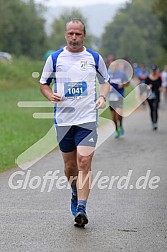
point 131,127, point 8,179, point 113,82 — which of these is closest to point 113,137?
point 113,82

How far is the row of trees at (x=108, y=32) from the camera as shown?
75.1m

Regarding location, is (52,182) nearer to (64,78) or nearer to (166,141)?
(64,78)

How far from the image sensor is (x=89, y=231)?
8039 mm

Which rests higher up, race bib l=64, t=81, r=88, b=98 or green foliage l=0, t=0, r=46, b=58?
race bib l=64, t=81, r=88, b=98

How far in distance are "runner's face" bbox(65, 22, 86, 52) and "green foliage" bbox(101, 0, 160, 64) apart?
121 metres

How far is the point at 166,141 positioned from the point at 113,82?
2030 mm

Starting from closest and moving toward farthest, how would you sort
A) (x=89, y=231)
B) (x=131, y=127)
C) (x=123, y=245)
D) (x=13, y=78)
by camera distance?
1. (x=123, y=245)
2. (x=89, y=231)
3. (x=131, y=127)
4. (x=13, y=78)

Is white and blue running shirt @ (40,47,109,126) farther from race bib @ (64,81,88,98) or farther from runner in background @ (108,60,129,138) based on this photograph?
runner in background @ (108,60,129,138)

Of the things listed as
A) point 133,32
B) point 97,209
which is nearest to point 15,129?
point 97,209

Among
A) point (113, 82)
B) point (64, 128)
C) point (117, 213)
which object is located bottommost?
point (113, 82)

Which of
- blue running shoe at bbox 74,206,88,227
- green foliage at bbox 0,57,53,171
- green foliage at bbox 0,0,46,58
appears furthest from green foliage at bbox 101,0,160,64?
blue running shoe at bbox 74,206,88,227

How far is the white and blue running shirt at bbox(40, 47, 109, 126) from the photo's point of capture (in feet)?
27.0

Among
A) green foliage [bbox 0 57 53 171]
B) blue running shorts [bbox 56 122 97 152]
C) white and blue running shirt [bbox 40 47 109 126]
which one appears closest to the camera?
white and blue running shirt [bbox 40 47 109 126]

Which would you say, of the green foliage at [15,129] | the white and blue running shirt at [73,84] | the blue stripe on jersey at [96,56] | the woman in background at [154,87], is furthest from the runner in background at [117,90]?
the white and blue running shirt at [73,84]
